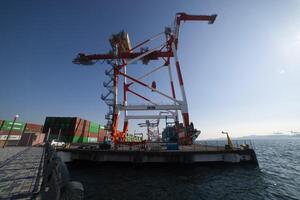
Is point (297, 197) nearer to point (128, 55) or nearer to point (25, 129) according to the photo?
point (128, 55)

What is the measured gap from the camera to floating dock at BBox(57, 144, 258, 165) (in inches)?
728

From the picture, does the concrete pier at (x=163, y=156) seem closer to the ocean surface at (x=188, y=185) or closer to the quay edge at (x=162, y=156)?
the quay edge at (x=162, y=156)

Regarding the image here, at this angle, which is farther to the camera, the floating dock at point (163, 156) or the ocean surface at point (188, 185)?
the floating dock at point (163, 156)

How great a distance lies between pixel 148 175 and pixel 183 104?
14347 millimetres

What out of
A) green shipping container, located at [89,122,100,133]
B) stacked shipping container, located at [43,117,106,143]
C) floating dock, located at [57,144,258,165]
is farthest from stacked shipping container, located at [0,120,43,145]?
floating dock, located at [57,144,258,165]

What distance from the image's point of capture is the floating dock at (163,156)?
60.6ft

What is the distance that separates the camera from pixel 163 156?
61.7ft

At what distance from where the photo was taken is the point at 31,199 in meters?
5.67

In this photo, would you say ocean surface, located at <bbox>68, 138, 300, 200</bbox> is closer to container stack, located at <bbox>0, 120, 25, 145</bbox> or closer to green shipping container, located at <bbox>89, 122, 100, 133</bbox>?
container stack, located at <bbox>0, 120, 25, 145</bbox>

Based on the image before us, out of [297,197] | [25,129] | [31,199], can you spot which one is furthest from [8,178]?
[25,129]

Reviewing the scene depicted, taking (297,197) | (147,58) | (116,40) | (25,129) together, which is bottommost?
(297,197)

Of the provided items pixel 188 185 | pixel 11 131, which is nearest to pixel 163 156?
pixel 188 185

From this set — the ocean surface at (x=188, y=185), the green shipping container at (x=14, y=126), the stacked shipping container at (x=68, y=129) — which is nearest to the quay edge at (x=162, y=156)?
the ocean surface at (x=188, y=185)

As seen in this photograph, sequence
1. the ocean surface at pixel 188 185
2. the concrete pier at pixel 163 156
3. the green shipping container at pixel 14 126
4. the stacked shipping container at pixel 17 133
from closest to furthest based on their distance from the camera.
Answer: the ocean surface at pixel 188 185 < the concrete pier at pixel 163 156 < the stacked shipping container at pixel 17 133 < the green shipping container at pixel 14 126
